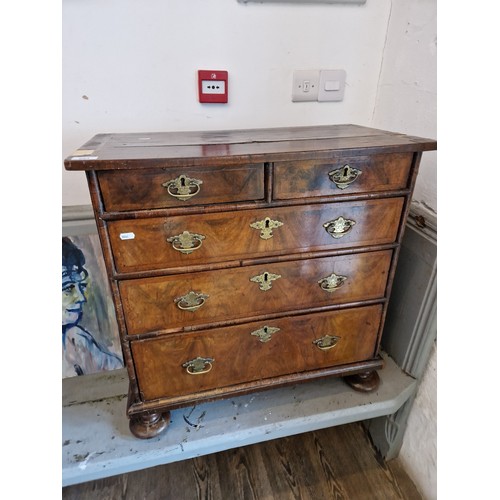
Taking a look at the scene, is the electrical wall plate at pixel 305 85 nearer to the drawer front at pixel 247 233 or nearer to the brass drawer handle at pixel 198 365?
the drawer front at pixel 247 233

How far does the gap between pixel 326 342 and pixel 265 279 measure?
33 centimetres

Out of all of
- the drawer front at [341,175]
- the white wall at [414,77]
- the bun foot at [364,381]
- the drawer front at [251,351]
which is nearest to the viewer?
the drawer front at [341,175]

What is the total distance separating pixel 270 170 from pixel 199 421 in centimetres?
80

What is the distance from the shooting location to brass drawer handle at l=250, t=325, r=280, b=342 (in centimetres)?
97

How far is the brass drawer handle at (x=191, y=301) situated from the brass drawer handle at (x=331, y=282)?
1.08ft

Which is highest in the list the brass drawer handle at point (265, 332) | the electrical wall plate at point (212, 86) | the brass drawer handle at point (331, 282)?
the electrical wall plate at point (212, 86)

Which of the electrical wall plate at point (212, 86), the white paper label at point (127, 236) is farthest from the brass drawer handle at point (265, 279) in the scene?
the electrical wall plate at point (212, 86)

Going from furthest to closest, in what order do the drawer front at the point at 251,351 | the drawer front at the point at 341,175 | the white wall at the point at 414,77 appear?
the white wall at the point at 414,77 → the drawer front at the point at 251,351 → the drawer front at the point at 341,175

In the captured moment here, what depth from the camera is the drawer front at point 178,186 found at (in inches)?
28.3

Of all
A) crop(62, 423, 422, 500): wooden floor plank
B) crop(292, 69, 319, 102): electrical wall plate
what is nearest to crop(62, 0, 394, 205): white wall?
crop(292, 69, 319, 102): electrical wall plate

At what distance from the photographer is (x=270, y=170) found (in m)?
0.78

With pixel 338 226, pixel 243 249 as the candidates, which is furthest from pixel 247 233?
pixel 338 226

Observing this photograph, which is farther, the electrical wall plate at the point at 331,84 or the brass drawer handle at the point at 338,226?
the electrical wall plate at the point at 331,84
